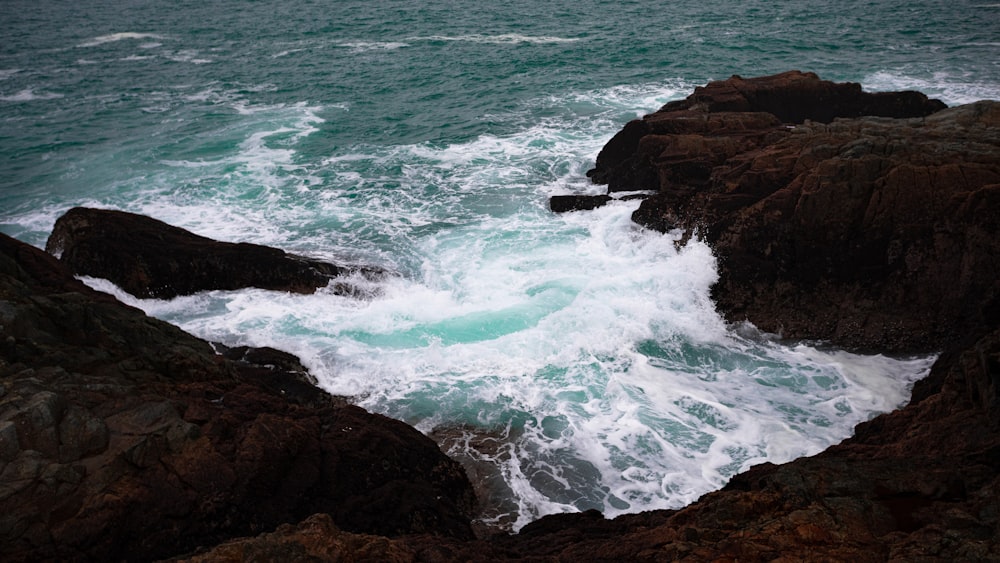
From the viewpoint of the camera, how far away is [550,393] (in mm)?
13586

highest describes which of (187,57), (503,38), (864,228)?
(503,38)

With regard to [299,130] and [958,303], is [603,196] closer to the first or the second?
[958,303]

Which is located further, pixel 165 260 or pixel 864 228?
pixel 165 260

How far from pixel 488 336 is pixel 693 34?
1251 inches

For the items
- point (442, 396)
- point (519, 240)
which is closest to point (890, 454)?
point (442, 396)

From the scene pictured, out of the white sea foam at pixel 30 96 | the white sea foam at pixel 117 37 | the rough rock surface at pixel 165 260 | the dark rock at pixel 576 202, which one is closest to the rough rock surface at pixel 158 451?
the rough rock surface at pixel 165 260

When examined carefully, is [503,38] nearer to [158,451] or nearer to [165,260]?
[165,260]

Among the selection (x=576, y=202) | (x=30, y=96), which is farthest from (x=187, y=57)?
(x=576, y=202)

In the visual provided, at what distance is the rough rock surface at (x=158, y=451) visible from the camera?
7.33 m

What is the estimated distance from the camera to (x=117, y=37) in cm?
4725

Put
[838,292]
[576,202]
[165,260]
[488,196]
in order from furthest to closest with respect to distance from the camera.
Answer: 1. [488,196]
2. [576,202]
3. [165,260]
4. [838,292]

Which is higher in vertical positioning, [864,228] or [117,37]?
[117,37]

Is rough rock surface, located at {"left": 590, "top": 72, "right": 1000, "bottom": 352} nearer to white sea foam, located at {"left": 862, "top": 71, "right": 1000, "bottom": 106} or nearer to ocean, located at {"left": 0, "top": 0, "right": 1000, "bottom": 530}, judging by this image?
ocean, located at {"left": 0, "top": 0, "right": 1000, "bottom": 530}

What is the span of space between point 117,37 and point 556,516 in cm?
4954
